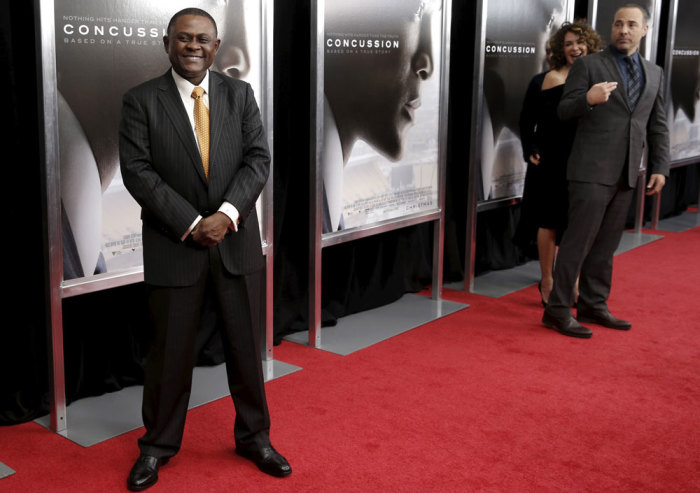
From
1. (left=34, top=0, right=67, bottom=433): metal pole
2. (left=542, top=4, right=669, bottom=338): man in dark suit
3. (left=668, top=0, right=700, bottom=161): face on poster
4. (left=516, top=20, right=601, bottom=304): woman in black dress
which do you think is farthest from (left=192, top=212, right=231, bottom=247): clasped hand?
(left=668, top=0, right=700, bottom=161): face on poster

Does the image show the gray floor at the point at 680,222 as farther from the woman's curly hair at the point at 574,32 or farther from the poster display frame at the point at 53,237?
the poster display frame at the point at 53,237

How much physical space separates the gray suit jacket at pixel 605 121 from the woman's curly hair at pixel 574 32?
524 millimetres

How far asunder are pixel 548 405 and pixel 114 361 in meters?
1.89

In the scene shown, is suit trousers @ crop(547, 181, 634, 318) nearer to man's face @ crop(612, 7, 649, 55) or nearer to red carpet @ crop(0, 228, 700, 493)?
red carpet @ crop(0, 228, 700, 493)

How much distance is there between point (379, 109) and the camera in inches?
175

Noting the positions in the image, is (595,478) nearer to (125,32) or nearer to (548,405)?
(548,405)

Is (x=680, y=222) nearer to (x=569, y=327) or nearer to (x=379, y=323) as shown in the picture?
(x=569, y=327)

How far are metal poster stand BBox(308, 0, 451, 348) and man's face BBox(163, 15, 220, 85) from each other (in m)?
1.31

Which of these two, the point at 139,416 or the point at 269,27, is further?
the point at 269,27

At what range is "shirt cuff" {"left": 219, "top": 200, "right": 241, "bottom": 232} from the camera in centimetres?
266

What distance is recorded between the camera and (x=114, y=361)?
371 cm

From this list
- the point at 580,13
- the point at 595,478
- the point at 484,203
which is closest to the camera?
the point at 595,478

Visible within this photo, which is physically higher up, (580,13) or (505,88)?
(580,13)

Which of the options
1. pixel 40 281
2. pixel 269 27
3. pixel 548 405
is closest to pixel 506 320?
pixel 548 405
